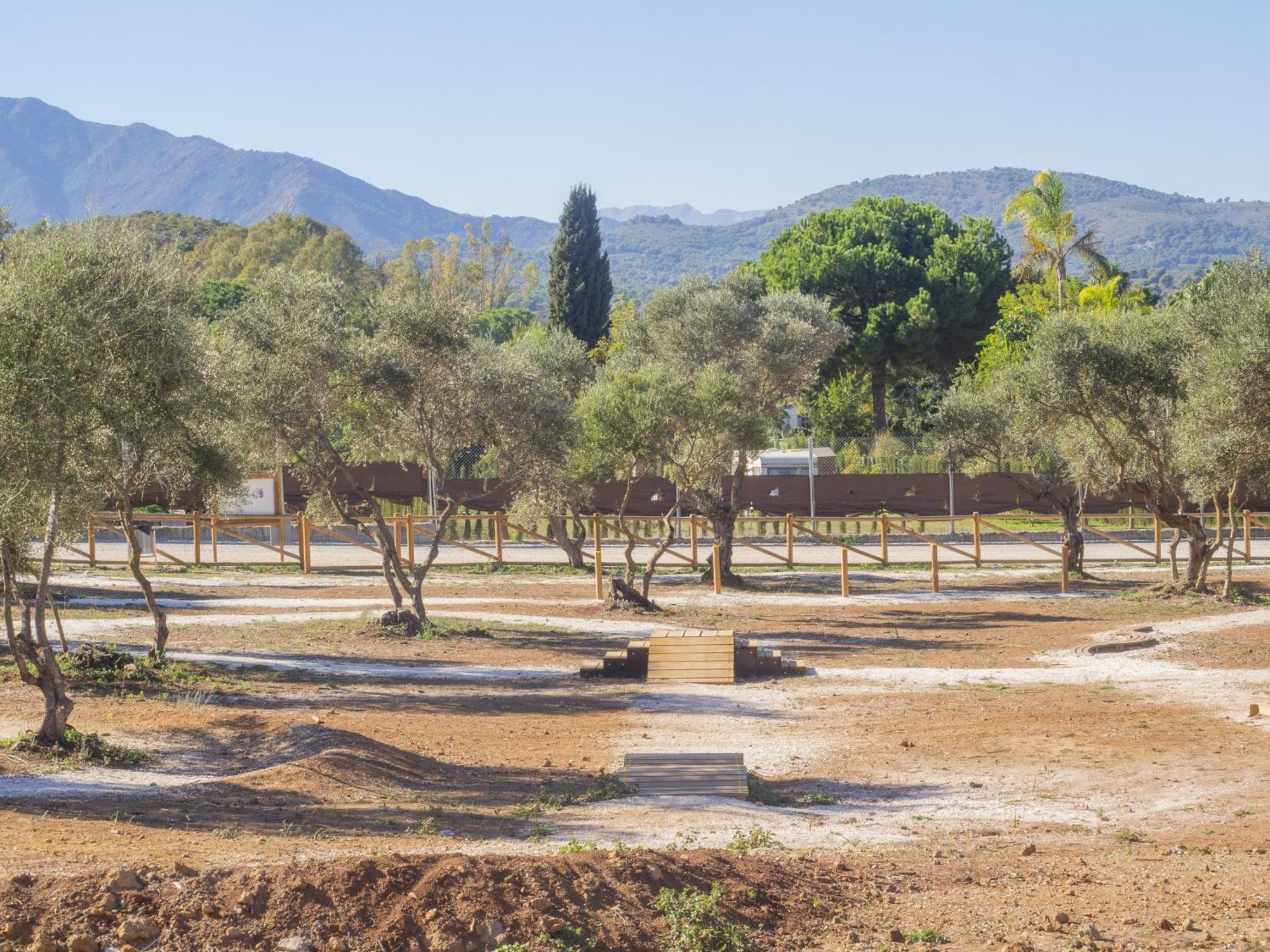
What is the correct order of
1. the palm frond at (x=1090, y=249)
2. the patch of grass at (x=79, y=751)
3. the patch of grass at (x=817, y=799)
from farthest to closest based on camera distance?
the palm frond at (x=1090, y=249) < the patch of grass at (x=79, y=751) < the patch of grass at (x=817, y=799)

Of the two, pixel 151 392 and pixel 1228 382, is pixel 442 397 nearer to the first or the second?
pixel 151 392

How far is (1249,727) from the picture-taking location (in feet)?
51.3

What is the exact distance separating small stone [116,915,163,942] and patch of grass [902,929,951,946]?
4.39m

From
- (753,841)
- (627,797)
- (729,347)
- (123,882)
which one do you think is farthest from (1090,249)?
(123,882)

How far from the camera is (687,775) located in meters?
12.4

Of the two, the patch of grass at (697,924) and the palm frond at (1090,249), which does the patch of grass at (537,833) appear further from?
the palm frond at (1090,249)

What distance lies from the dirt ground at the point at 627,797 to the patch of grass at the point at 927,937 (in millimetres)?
38

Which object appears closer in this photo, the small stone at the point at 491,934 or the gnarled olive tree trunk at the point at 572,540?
the small stone at the point at 491,934

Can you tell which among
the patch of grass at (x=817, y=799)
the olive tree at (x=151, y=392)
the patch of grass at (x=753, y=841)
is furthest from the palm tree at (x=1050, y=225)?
the patch of grass at (x=753, y=841)

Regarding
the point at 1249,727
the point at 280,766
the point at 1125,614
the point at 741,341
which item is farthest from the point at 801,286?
the point at 280,766

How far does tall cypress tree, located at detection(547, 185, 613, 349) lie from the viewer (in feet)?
236

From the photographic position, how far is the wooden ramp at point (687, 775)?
12.2 m

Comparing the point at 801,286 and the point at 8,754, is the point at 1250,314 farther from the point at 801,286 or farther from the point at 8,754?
the point at 801,286

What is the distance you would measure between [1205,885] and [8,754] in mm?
10176
